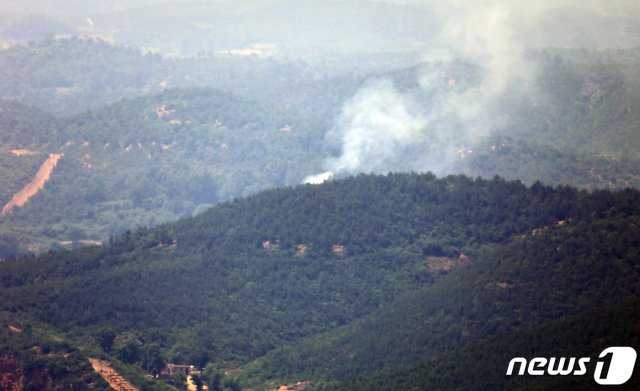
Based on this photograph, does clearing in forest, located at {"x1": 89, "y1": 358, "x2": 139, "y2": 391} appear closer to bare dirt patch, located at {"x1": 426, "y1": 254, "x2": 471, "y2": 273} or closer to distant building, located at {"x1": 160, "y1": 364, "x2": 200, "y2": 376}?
distant building, located at {"x1": 160, "y1": 364, "x2": 200, "y2": 376}

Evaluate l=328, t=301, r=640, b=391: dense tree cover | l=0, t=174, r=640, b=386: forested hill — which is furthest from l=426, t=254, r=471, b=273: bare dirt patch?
l=328, t=301, r=640, b=391: dense tree cover

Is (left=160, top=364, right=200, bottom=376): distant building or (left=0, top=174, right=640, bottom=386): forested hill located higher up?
(left=0, top=174, right=640, bottom=386): forested hill

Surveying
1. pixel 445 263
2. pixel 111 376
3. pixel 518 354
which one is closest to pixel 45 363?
pixel 111 376

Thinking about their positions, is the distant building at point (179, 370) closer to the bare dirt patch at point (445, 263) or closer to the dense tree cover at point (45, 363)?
the dense tree cover at point (45, 363)

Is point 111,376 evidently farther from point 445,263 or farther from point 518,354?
point 445,263

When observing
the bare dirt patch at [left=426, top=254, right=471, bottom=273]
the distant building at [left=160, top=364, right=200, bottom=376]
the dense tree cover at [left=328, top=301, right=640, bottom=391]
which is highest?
the bare dirt patch at [left=426, top=254, right=471, bottom=273]

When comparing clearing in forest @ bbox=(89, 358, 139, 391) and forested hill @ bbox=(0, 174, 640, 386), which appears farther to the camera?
forested hill @ bbox=(0, 174, 640, 386)

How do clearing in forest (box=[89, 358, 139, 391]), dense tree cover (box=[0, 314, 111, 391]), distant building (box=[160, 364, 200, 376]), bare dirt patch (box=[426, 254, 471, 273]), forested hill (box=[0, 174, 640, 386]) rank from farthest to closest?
bare dirt patch (box=[426, 254, 471, 273])
forested hill (box=[0, 174, 640, 386])
distant building (box=[160, 364, 200, 376])
clearing in forest (box=[89, 358, 139, 391])
dense tree cover (box=[0, 314, 111, 391])

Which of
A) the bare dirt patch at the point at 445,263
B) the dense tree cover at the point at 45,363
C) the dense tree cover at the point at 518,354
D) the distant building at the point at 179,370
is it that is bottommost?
the dense tree cover at the point at 518,354

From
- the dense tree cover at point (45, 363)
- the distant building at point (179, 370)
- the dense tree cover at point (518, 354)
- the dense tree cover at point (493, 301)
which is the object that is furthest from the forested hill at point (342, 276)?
the dense tree cover at point (518, 354)
